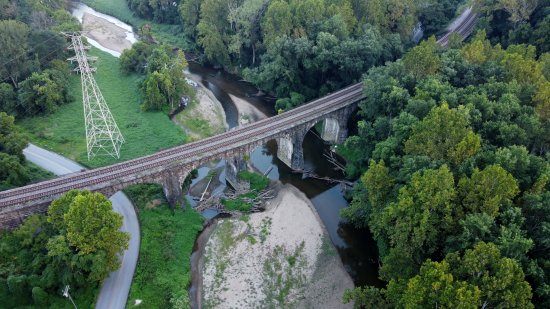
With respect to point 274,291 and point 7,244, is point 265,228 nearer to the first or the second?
point 274,291

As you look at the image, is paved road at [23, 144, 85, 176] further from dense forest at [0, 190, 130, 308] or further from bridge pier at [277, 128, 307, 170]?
bridge pier at [277, 128, 307, 170]

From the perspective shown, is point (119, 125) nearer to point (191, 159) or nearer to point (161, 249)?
point (191, 159)

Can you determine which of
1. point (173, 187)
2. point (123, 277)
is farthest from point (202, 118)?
point (123, 277)

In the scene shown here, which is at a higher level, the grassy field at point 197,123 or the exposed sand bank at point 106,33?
the exposed sand bank at point 106,33

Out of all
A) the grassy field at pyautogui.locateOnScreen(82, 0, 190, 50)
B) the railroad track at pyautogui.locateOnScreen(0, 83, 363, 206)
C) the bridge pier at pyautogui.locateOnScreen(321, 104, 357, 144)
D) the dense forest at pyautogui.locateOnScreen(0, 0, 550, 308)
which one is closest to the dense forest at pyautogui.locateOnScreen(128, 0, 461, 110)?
the dense forest at pyautogui.locateOnScreen(0, 0, 550, 308)

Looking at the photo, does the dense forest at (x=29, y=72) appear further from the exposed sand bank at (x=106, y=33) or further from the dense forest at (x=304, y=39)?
the dense forest at (x=304, y=39)

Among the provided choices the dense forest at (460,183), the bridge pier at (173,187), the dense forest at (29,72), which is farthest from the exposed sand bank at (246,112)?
the dense forest at (29,72)
